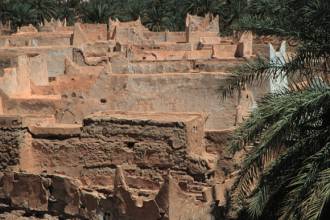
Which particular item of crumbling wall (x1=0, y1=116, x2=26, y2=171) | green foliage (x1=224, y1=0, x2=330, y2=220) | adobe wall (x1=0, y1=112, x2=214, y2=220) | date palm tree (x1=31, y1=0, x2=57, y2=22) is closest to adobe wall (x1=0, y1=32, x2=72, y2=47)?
crumbling wall (x1=0, y1=116, x2=26, y2=171)

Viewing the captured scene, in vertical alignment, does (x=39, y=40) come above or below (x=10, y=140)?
above

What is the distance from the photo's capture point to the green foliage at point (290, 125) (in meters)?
8.31

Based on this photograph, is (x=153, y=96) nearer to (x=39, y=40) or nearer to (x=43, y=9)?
(x=39, y=40)

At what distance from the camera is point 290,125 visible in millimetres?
8602

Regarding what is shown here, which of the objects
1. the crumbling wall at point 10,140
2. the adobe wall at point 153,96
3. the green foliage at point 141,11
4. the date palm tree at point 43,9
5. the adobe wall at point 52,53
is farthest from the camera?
the date palm tree at point 43,9

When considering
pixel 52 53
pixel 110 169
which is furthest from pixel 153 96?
pixel 52 53

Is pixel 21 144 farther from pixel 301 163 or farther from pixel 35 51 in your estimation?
pixel 35 51

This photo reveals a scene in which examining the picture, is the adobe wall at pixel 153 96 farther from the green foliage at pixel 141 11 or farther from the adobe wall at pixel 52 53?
the green foliage at pixel 141 11

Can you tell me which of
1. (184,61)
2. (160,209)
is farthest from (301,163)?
(184,61)

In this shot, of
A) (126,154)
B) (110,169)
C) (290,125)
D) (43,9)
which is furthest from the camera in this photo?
Result: (43,9)

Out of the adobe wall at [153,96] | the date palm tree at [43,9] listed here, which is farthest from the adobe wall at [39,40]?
the date palm tree at [43,9]

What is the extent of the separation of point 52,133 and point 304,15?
5532mm

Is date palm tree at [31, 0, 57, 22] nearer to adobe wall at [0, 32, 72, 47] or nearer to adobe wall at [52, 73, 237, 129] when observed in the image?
adobe wall at [0, 32, 72, 47]

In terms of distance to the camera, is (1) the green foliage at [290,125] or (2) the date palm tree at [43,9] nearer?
(1) the green foliage at [290,125]
